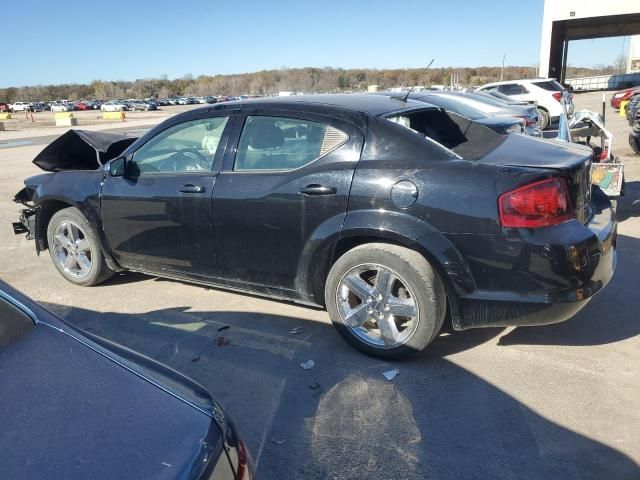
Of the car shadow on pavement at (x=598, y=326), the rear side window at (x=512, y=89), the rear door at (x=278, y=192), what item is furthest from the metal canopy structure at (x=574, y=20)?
the rear door at (x=278, y=192)

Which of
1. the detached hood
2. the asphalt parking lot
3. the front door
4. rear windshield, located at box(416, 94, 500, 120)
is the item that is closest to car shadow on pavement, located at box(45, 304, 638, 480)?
the asphalt parking lot

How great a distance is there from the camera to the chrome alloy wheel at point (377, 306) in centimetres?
335

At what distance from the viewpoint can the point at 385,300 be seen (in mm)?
3410

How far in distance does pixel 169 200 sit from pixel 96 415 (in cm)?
270

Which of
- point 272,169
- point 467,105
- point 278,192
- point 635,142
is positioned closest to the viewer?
point 278,192

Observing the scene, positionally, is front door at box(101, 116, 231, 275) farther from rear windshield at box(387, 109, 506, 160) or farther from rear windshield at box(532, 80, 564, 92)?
rear windshield at box(532, 80, 564, 92)

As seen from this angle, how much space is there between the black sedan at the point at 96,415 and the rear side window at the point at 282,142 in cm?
197

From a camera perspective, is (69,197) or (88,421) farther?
(69,197)

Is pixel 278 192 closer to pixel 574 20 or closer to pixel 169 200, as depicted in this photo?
pixel 169 200

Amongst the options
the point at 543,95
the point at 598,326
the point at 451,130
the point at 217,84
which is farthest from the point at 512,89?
Answer: the point at 217,84

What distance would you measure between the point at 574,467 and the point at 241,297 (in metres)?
2.97

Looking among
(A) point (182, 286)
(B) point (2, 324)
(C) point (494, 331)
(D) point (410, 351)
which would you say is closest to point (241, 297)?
(A) point (182, 286)

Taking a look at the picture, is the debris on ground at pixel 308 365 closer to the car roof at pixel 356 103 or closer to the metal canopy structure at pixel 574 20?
the car roof at pixel 356 103

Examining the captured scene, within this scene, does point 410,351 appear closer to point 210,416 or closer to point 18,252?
point 210,416
